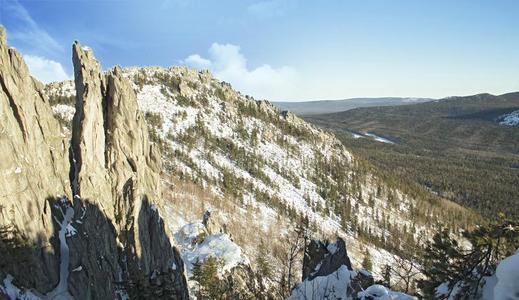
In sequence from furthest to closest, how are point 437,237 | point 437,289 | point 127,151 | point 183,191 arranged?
point 183,191
point 127,151
point 437,237
point 437,289

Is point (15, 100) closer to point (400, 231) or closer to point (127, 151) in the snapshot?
point (127, 151)

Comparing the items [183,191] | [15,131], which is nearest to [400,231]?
[183,191]

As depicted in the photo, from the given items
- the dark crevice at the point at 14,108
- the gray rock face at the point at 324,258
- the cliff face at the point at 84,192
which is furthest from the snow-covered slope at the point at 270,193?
the dark crevice at the point at 14,108

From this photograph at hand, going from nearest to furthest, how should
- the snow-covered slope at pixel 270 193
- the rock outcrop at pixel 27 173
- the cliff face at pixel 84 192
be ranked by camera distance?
1. the rock outcrop at pixel 27 173
2. the cliff face at pixel 84 192
3. the snow-covered slope at pixel 270 193

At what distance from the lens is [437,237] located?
22.0m

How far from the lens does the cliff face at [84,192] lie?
27266 millimetres

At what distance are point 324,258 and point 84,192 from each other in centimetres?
2771

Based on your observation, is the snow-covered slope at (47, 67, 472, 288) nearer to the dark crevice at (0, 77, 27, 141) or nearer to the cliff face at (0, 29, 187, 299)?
the cliff face at (0, 29, 187, 299)

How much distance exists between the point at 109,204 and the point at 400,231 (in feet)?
533

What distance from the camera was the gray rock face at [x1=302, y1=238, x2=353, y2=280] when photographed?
43094mm

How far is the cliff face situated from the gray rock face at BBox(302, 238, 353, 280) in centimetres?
1531

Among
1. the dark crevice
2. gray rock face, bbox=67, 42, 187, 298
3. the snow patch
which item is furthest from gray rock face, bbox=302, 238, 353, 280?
the dark crevice

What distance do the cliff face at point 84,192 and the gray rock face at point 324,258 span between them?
15310 millimetres

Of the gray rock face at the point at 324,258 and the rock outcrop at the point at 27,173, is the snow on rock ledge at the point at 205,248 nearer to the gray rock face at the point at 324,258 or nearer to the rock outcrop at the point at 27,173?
the gray rock face at the point at 324,258
